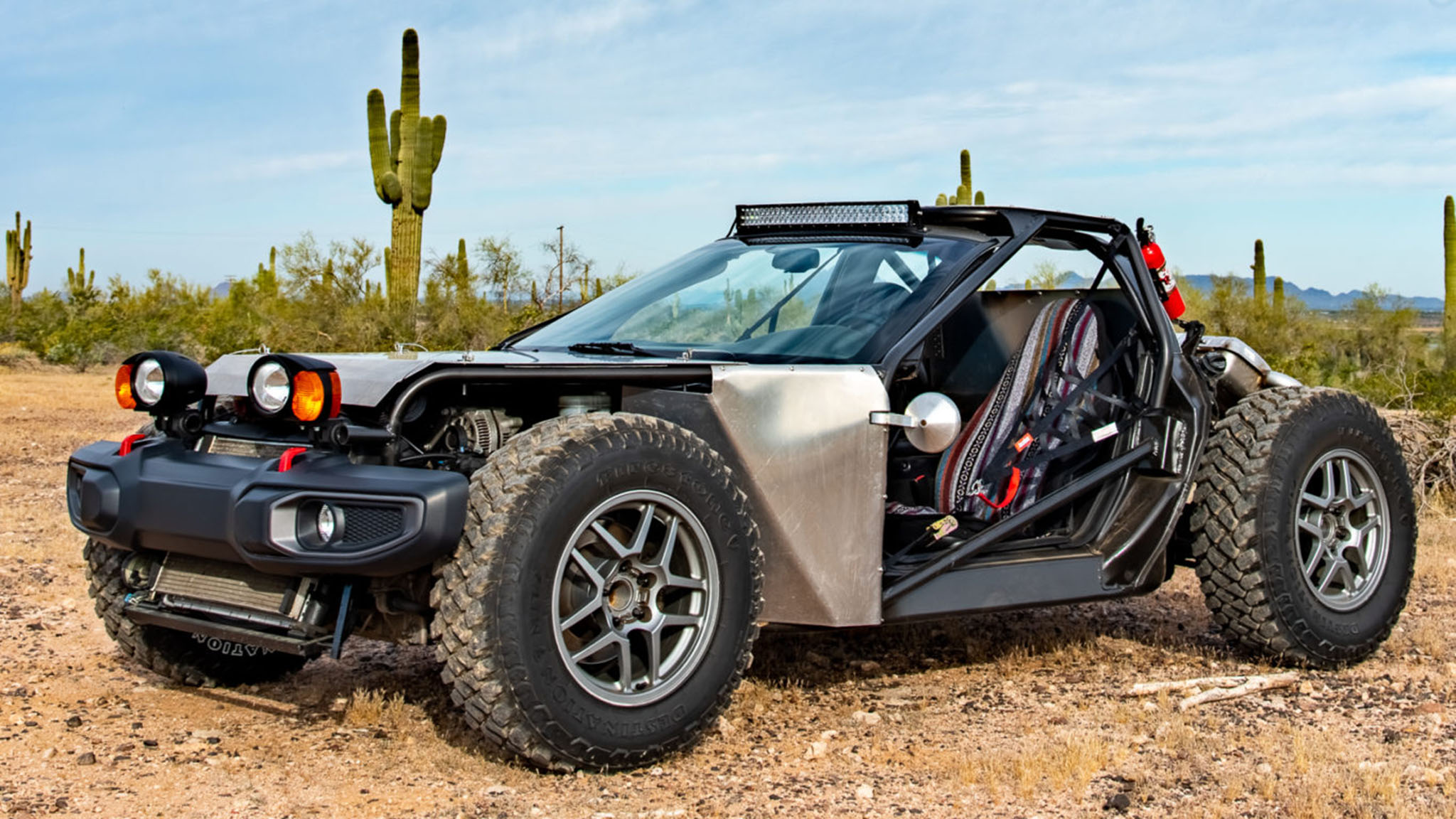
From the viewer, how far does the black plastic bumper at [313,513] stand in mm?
3615

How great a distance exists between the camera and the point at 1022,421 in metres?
5.18

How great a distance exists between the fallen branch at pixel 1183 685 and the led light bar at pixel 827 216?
181 centimetres

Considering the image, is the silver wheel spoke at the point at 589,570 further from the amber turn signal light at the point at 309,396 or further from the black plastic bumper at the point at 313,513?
the amber turn signal light at the point at 309,396

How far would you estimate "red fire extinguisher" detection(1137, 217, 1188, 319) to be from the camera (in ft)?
18.2

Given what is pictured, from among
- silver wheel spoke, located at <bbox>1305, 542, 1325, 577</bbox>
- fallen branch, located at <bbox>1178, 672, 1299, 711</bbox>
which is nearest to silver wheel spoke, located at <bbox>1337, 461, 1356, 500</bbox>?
silver wheel spoke, located at <bbox>1305, 542, 1325, 577</bbox>

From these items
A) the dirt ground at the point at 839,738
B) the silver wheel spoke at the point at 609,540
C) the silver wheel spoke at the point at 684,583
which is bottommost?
the dirt ground at the point at 839,738

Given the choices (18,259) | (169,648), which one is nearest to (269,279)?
(18,259)

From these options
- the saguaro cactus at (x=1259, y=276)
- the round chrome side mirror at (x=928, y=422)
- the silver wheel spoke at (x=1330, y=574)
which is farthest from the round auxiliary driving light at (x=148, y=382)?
the saguaro cactus at (x=1259, y=276)

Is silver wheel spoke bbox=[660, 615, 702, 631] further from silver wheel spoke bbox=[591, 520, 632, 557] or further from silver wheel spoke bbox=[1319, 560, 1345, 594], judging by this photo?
silver wheel spoke bbox=[1319, 560, 1345, 594]

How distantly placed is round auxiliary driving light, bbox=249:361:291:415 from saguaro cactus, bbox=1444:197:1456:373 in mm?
31089

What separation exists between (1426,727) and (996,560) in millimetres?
1467

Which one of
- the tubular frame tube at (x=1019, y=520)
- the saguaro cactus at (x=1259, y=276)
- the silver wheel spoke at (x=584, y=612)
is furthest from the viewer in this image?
the saguaro cactus at (x=1259, y=276)

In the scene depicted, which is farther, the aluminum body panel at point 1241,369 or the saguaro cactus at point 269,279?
the saguaro cactus at point 269,279

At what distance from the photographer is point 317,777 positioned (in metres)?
3.95
